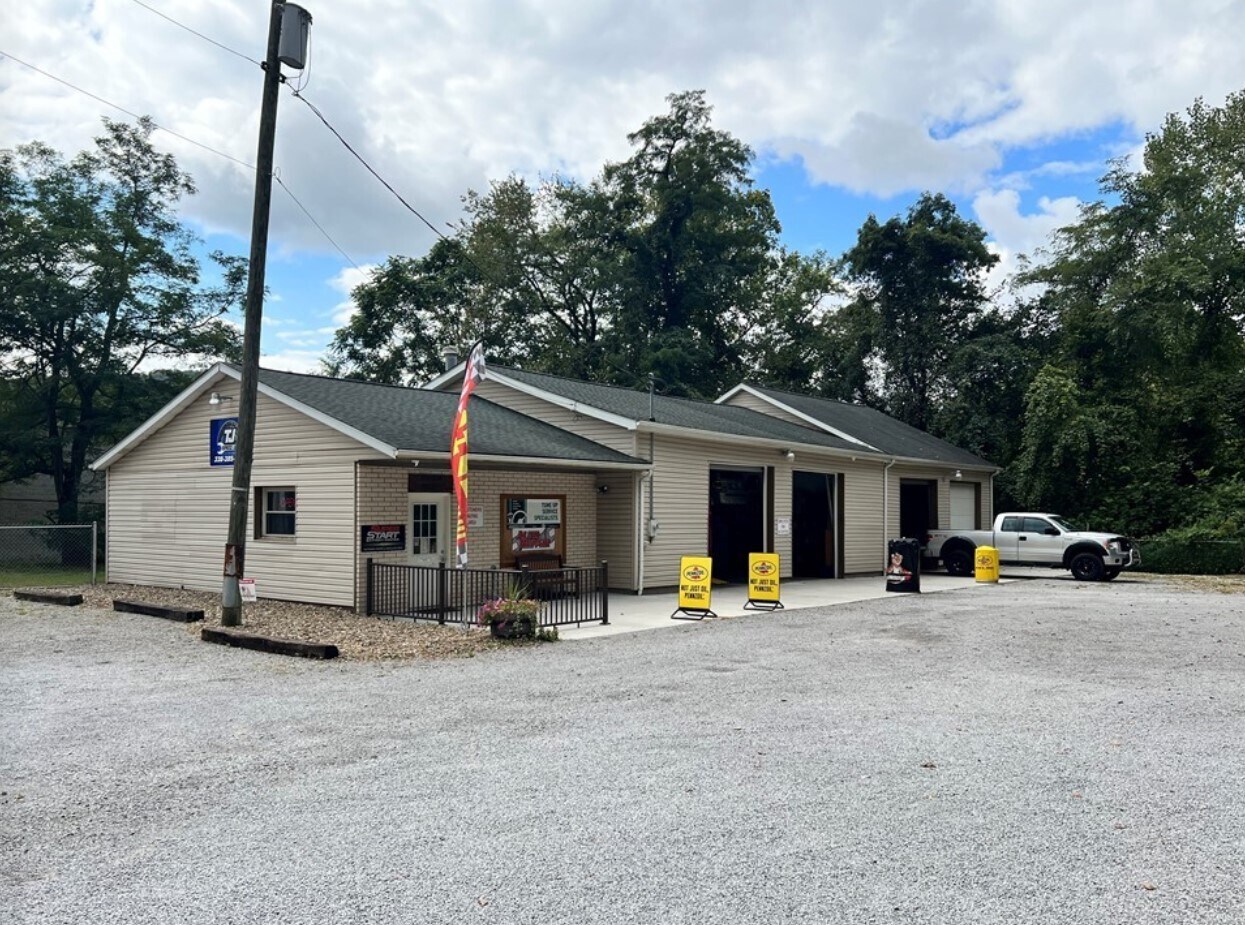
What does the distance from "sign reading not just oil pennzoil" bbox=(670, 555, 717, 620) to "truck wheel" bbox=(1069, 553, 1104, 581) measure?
39.6 feet

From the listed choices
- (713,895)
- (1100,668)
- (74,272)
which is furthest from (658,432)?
(74,272)

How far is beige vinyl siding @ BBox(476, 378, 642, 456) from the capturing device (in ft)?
56.4

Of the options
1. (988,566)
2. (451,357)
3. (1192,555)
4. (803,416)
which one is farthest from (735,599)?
(1192,555)

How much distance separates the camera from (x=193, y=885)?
12.2ft

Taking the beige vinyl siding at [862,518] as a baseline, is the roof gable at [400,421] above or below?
above

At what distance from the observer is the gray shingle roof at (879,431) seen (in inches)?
952

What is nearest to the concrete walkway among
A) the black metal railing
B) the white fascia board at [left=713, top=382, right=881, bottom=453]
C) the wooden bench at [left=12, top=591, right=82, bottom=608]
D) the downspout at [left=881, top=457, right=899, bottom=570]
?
the black metal railing

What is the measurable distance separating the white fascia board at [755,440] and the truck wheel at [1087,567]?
5.15 metres

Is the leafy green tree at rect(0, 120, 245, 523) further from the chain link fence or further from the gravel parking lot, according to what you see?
the gravel parking lot

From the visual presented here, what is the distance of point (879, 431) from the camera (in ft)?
85.9

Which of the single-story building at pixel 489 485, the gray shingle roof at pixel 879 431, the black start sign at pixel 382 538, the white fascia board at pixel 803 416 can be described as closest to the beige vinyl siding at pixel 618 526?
the single-story building at pixel 489 485

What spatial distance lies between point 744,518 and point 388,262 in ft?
81.2

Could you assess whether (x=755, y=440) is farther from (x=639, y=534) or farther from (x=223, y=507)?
(x=223, y=507)

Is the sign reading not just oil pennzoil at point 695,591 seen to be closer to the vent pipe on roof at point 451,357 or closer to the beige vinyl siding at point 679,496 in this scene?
the beige vinyl siding at point 679,496
